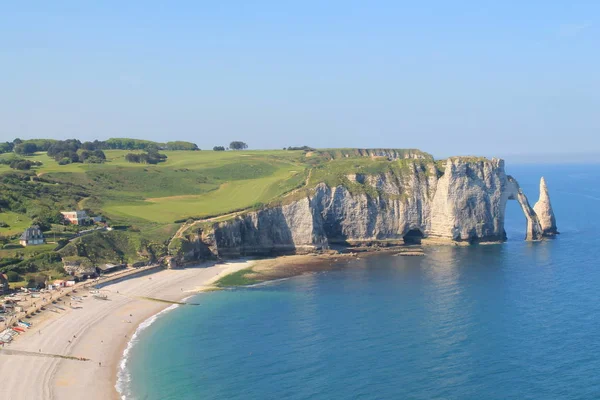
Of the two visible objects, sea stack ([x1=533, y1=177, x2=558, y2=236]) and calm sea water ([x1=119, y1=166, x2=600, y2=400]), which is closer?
calm sea water ([x1=119, y1=166, x2=600, y2=400])

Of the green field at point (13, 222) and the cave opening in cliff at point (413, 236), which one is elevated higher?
the green field at point (13, 222)

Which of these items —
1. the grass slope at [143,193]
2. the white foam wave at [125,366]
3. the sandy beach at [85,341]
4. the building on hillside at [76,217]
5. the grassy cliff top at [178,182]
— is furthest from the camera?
the grassy cliff top at [178,182]

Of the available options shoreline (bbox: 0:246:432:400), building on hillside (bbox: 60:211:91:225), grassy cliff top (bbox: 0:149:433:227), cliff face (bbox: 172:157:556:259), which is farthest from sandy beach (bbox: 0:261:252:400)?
grassy cliff top (bbox: 0:149:433:227)

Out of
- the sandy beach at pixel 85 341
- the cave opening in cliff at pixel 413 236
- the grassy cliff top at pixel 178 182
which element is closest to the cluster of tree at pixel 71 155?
the grassy cliff top at pixel 178 182

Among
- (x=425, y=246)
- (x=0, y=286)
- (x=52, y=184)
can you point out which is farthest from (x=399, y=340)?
(x=52, y=184)

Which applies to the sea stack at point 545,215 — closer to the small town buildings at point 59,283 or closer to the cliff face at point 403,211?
the cliff face at point 403,211

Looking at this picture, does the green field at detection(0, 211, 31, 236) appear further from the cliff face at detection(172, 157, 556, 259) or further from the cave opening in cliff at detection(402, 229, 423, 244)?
the cave opening in cliff at detection(402, 229, 423, 244)

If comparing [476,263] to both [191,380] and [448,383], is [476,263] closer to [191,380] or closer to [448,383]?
[448,383]
